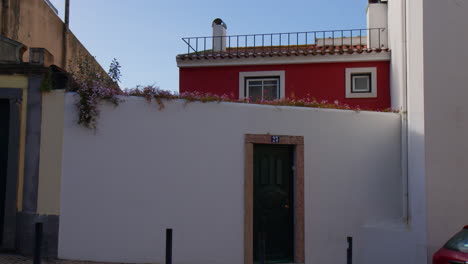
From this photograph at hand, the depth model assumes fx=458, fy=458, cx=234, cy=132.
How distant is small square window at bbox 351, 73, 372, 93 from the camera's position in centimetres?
1181

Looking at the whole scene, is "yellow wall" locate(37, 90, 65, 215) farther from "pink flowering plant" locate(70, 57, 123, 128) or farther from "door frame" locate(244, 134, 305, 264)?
"door frame" locate(244, 134, 305, 264)

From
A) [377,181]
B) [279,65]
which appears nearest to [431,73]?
[377,181]

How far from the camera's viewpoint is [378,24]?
12336mm

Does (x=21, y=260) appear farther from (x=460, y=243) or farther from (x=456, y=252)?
(x=460, y=243)

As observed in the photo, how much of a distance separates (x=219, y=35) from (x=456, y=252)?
9.38 metres

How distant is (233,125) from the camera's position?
314 inches

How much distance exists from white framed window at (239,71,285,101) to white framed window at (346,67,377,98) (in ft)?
5.68

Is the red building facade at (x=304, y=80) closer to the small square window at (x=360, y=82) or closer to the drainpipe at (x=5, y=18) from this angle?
the small square window at (x=360, y=82)

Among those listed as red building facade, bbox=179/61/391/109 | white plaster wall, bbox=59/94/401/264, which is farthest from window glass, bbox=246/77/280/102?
white plaster wall, bbox=59/94/401/264

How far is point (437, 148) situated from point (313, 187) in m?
2.32

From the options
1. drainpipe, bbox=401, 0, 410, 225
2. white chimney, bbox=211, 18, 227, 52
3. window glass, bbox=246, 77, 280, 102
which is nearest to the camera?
drainpipe, bbox=401, 0, 410, 225

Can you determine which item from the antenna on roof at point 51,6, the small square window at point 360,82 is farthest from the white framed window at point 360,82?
the antenna on roof at point 51,6

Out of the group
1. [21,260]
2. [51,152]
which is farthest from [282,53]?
[21,260]

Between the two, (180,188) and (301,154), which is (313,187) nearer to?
(301,154)
